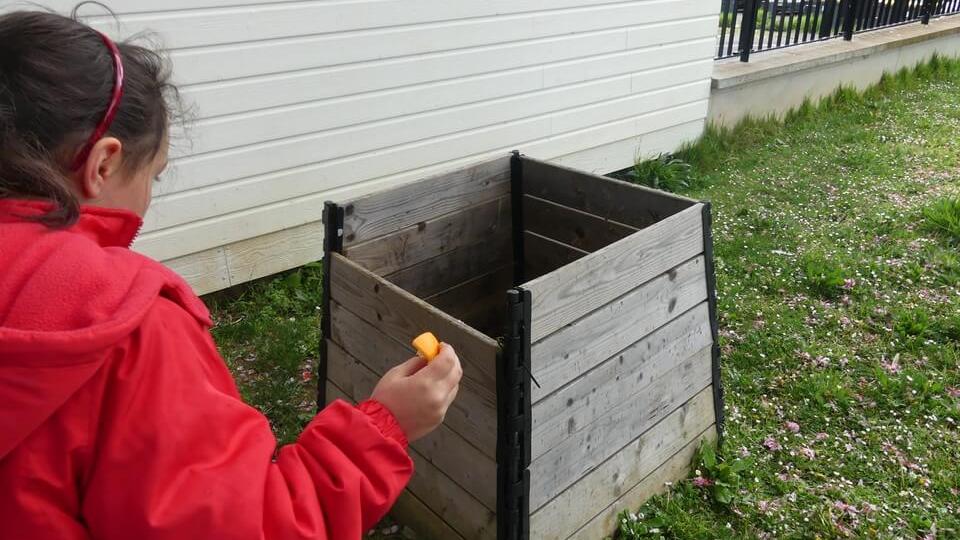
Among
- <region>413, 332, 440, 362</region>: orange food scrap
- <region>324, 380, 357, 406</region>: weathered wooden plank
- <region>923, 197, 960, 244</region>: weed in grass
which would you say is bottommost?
<region>923, 197, 960, 244</region>: weed in grass

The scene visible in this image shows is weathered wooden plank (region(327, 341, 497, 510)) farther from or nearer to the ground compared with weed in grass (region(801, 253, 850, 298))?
farther from the ground

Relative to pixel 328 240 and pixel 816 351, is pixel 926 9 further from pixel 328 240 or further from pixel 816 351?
pixel 328 240

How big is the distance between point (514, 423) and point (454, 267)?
118 cm

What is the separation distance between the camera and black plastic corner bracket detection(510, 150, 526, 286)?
317cm

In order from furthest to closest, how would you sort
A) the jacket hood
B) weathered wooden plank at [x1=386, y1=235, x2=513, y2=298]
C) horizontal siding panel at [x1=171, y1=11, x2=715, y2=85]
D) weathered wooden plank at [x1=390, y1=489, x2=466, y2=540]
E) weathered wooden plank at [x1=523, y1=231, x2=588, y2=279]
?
horizontal siding panel at [x1=171, y1=11, x2=715, y2=85] → weathered wooden plank at [x1=523, y1=231, x2=588, y2=279] → weathered wooden plank at [x1=386, y1=235, x2=513, y2=298] → weathered wooden plank at [x1=390, y1=489, x2=466, y2=540] → the jacket hood

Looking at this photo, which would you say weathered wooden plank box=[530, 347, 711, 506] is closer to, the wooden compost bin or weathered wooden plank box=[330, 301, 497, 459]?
the wooden compost bin

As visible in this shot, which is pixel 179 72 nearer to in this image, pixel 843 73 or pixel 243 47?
pixel 243 47

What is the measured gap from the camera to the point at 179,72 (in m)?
3.48

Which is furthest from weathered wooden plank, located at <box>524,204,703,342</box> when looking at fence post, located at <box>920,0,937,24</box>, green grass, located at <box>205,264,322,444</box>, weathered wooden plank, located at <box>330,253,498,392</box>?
fence post, located at <box>920,0,937,24</box>

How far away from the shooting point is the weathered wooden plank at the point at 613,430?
2.21m

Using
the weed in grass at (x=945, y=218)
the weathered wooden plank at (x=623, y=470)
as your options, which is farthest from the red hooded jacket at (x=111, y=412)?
the weed in grass at (x=945, y=218)

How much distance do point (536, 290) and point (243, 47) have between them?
235 cm

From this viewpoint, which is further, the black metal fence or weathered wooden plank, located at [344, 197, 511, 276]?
the black metal fence

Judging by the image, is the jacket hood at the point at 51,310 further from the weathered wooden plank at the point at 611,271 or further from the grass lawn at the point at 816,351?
the grass lawn at the point at 816,351
